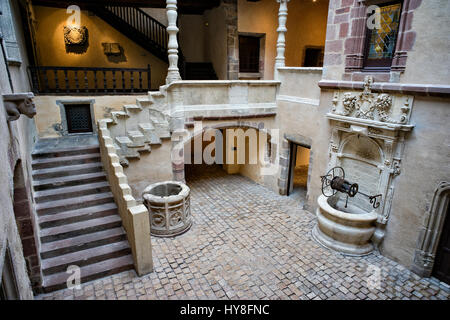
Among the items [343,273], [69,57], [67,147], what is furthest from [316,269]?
[69,57]

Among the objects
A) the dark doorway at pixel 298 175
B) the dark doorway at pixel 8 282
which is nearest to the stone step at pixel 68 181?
the dark doorway at pixel 8 282

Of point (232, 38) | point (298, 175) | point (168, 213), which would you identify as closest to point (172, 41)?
point (232, 38)

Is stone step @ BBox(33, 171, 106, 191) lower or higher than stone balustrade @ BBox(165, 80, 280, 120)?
lower

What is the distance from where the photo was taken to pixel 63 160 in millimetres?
6496

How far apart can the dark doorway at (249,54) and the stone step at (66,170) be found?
23.2 feet

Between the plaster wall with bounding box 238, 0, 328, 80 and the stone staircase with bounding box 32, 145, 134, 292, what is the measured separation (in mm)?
7586

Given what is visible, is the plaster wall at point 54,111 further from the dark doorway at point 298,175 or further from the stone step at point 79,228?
the dark doorway at point 298,175

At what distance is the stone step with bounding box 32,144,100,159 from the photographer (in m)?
6.55

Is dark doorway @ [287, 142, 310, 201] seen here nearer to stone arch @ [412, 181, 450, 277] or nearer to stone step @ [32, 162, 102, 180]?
stone arch @ [412, 181, 450, 277]

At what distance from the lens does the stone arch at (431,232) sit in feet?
16.6

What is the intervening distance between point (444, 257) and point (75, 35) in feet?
42.6

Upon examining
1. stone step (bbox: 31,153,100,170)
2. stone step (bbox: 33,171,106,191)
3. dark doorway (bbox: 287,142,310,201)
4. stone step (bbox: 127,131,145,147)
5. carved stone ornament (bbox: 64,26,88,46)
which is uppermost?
carved stone ornament (bbox: 64,26,88,46)

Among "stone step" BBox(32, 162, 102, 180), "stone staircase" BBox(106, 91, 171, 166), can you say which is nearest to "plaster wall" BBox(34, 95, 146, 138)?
"stone staircase" BBox(106, 91, 171, 166)

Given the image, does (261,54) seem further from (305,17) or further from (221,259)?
(221,259)
